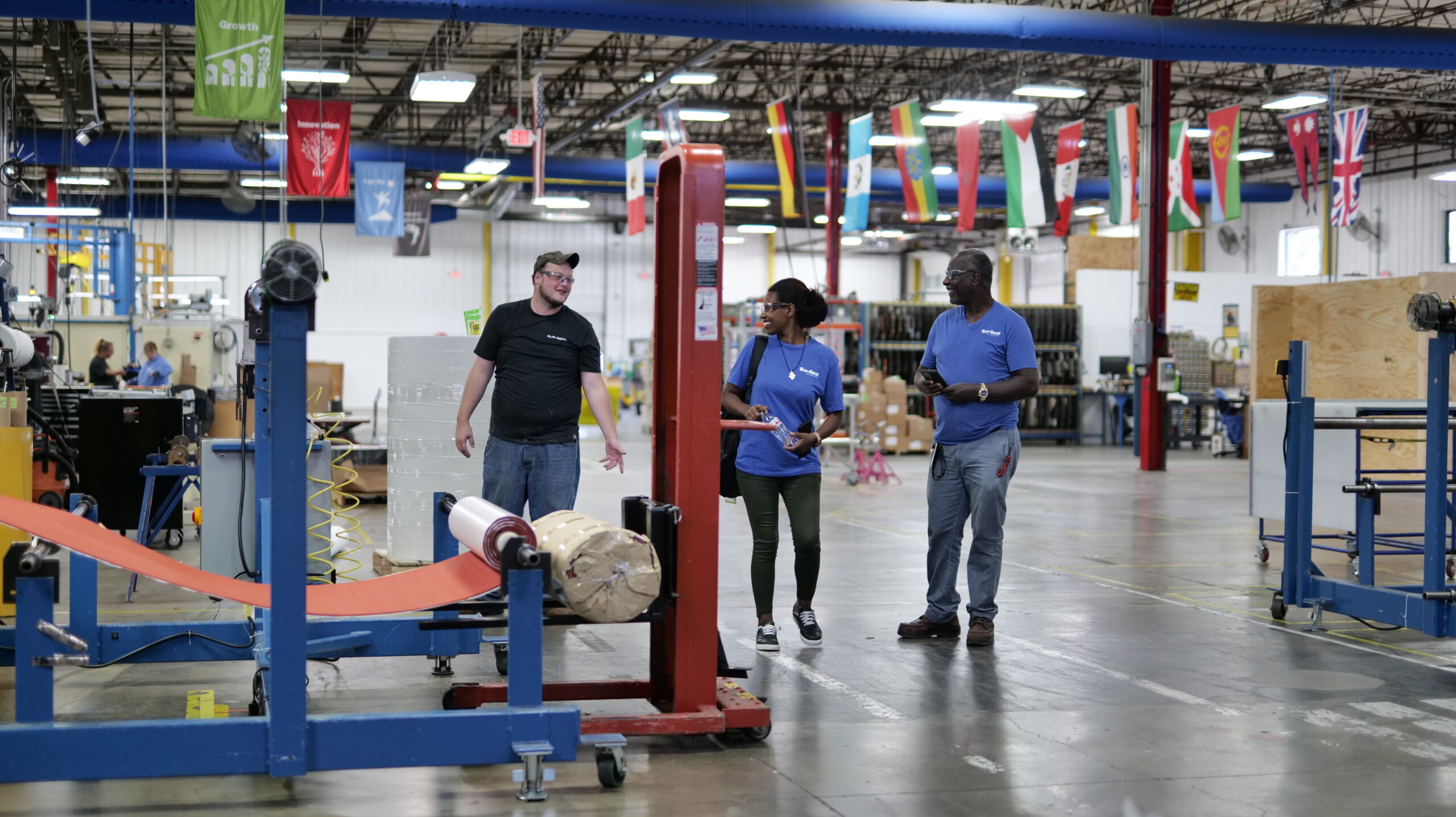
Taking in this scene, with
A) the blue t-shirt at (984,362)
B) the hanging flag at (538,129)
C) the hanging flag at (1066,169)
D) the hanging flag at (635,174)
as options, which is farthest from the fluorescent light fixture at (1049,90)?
the blue t-shirt at (984,362)

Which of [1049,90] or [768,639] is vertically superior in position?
[1049,90]

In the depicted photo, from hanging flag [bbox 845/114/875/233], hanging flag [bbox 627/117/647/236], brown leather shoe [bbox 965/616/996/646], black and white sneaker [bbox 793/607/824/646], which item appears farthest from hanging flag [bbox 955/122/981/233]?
black and white sneaker [bbox 793/607/824/646]

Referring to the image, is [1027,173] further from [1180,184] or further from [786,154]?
[786,154]

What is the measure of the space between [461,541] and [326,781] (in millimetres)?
849

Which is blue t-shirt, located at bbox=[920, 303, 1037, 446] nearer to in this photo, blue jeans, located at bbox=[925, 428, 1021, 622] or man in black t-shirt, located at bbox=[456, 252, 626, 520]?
blue jeans, located at bbox=[925, 428, 1021, 622]

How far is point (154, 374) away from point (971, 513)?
13.3 m

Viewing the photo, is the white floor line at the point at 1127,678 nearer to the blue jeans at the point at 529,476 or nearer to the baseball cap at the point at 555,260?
the blue jeans at the point at 529,476

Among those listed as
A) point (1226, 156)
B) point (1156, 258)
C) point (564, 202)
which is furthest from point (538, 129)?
point (1226, 156)

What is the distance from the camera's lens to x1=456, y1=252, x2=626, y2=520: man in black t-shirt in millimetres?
5355

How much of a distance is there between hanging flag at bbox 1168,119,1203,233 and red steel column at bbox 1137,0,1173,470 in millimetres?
64

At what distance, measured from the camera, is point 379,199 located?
20.3 m

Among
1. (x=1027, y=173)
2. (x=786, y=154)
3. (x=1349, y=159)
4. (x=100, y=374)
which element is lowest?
(x=100, y=374)

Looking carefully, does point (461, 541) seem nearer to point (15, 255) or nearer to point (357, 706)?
point (357, 706)

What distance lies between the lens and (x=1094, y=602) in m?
7.24
